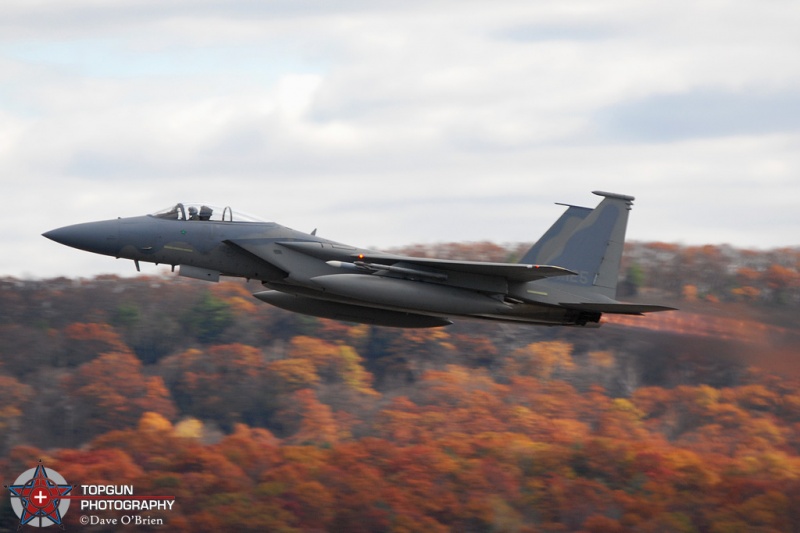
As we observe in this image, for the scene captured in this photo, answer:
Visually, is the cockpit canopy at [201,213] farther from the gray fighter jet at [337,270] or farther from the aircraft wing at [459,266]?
the aircraft wing at [459,266]

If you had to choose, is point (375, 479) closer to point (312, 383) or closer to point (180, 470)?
point (180, 470)

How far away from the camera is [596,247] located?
72.0 feet

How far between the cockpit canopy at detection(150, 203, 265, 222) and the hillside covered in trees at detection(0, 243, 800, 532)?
22.4 metres

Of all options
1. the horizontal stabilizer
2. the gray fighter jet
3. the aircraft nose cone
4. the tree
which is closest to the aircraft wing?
the gray fighter jet

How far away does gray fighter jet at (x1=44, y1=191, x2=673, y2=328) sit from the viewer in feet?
65.3

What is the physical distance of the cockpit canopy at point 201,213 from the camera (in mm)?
20391

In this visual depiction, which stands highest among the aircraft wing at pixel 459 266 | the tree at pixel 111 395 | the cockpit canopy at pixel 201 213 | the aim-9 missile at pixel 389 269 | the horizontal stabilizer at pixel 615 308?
the cockpit canopy at pixel 201 213

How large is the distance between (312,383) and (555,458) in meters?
18.6

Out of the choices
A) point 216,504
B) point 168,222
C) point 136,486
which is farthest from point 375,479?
point 168,222

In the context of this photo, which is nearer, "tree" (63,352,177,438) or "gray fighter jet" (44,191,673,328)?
"gray fighter jet" (44,191,673,328)

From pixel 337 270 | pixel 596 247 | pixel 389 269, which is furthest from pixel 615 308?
pixel 337 270

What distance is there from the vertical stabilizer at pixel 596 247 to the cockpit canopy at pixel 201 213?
6293 millimetres

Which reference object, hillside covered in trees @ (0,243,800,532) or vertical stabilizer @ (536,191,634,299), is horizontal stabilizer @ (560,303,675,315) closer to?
vertical stabilizer @ (536,191,634,299)

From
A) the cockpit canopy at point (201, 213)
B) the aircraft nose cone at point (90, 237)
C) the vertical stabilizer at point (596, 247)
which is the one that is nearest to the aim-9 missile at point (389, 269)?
the cockpit canopy at point (201, 213)
